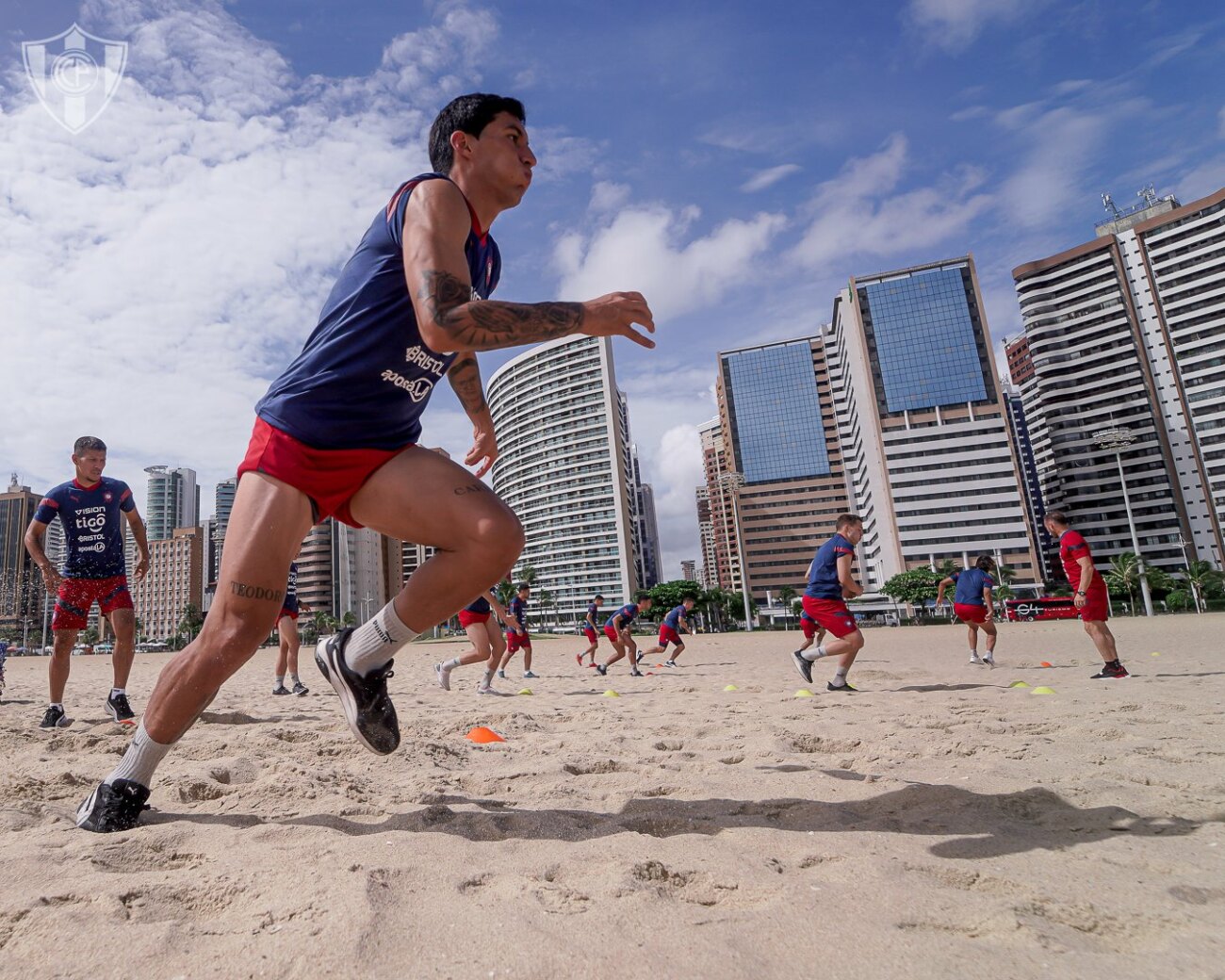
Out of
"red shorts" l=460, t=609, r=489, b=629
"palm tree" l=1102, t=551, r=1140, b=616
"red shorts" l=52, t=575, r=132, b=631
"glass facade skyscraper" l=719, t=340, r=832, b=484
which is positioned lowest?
"palm tree" l=1102, t=551, r=1140, b=616

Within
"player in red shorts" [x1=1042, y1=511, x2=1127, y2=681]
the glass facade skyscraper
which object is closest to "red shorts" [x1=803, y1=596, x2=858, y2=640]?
"player in red shorts" [x1=1042, y1=511, x2=1127, y2=681]

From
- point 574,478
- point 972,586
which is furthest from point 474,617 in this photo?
point 574,478

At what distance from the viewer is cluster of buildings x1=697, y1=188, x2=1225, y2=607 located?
84312 mm

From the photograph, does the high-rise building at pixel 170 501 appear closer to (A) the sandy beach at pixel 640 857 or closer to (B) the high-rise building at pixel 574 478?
(B) the high-rise building at pixel 574 478

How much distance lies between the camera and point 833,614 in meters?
7.35

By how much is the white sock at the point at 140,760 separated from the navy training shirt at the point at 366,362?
3.74 feet

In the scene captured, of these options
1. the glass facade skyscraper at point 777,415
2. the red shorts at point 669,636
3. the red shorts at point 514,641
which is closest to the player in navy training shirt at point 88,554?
the red shorts at point 514,641

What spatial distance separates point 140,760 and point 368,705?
0.75 m

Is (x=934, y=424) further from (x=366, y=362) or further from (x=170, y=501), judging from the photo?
(x=170, y=501)

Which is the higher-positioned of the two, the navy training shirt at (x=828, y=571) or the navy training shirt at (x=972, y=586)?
the navy training shirt at (x=828, y=571)

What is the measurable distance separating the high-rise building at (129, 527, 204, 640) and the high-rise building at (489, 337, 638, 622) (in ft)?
189

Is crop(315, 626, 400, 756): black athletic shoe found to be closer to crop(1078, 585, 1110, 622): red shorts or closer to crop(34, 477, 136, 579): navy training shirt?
crop(34, 477, 136, 579): navy training shirt

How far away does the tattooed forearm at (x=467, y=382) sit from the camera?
2900 mm

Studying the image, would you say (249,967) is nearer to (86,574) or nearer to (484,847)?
(484,847)
